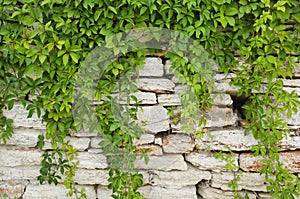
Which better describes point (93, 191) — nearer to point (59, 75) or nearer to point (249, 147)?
point (59, 75)

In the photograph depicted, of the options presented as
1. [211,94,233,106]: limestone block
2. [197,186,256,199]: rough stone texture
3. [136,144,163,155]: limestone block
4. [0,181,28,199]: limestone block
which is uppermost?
[211,94,233,106]: limestone block

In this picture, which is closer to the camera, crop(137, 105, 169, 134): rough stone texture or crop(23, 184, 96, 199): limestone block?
crop(137, 105, 169, 134): rough stone texture

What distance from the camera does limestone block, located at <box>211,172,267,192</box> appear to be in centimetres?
233

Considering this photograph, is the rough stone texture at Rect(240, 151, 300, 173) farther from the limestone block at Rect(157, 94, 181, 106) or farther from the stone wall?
the limestone block at Rect(157, 94, 181, 106)

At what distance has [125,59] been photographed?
2.21 meters

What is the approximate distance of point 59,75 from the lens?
2.18m

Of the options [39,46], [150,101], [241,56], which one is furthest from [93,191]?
[241,56]

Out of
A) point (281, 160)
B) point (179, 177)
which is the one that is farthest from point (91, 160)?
point (281, 160)

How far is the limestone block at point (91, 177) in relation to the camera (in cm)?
234

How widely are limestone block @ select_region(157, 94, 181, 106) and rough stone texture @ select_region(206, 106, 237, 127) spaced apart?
9.0 inches

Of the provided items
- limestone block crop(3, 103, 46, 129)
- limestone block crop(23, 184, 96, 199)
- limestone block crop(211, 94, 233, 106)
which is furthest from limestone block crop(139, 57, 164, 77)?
limestone block crop(23, 184, 96, 199)

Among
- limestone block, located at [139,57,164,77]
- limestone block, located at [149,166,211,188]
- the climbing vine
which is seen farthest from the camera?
limestone block, located at [149,166,211,188]

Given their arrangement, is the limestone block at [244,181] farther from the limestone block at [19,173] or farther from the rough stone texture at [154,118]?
the limestone block at [19,173]

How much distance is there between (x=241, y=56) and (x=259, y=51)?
112 millimetres
